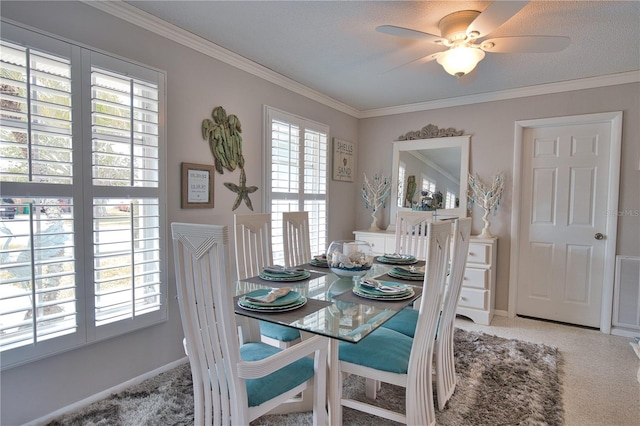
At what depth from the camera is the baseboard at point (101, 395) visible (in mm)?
1932

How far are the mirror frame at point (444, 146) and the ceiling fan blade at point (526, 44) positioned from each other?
1917mm

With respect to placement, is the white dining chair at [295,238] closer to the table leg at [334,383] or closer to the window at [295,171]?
the window at [295,171]

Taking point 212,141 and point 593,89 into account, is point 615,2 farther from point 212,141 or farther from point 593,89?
point 212,141

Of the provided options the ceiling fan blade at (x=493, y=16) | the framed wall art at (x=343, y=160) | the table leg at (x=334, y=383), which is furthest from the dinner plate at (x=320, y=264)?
the framed wall art at (x=343, y=160)

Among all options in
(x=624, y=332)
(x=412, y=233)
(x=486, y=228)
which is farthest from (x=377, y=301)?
(x=624, y=332)

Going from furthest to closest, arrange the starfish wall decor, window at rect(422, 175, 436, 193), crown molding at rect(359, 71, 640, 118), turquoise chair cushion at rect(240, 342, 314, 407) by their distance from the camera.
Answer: window at rect(422, 175, 436, 193) < crown molding at rect(359, 71, 640, 118) < the starfish wall decor < turquoise chair cushion at rect(240, 342, 314, 407)

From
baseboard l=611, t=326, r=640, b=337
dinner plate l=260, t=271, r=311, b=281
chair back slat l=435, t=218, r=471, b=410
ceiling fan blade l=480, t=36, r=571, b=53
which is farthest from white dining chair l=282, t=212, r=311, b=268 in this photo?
baseboard l=611, t=326, r=640, b=337

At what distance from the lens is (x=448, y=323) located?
2072 mm

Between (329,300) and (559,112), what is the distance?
3.34 m

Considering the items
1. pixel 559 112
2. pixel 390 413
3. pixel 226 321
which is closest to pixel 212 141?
pixel 226 321

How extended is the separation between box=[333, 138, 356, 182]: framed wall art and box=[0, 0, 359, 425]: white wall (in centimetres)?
85

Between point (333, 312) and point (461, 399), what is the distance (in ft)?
4.06

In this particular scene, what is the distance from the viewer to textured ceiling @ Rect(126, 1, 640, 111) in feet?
7.07

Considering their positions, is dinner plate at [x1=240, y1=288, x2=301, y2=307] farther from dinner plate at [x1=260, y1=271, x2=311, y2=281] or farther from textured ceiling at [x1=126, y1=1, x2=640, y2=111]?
textured ceiling at [x1=126, y1=1, x2=640, y2=111]
